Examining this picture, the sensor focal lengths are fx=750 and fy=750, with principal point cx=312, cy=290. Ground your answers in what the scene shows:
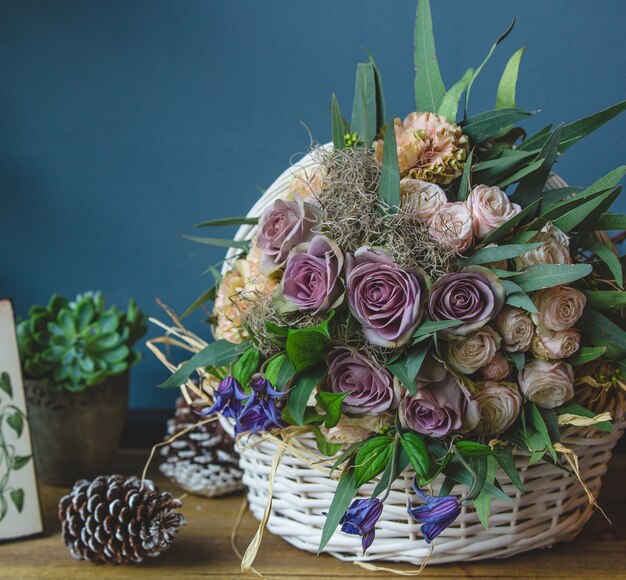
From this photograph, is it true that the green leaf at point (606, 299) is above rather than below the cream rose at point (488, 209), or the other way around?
below

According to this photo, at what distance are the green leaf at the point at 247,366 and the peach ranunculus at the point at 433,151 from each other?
25 centimetres

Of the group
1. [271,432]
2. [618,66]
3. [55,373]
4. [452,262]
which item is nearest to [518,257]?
[452,262]

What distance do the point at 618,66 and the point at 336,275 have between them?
723 millimetres

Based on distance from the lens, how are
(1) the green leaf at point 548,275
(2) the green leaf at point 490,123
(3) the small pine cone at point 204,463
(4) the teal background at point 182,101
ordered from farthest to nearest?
(4) the teal background at point 182,101, (3) the small pine cone at point 204,463, (2) the green leaf at point 490,123, (1) the green leaf at point 548,275

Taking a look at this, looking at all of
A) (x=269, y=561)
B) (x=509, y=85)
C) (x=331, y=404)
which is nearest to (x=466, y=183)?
(x=509, y=85)

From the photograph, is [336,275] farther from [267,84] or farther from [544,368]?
[267,84]

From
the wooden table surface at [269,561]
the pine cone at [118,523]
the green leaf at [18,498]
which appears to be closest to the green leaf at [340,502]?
the wooden table surface at [269,561]

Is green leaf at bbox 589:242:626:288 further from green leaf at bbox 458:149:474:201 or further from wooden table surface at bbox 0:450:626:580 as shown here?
wooden table surface at bbox 0:450:626:580

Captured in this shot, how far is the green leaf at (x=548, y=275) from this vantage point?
0.69m

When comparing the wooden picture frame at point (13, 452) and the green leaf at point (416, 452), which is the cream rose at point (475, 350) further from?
the wooden picture frame at point (13, 452)

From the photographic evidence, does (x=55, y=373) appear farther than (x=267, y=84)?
No

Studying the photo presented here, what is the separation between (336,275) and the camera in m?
0.73

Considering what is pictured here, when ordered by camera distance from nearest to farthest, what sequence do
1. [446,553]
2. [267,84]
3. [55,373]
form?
[446,553] → [55,373] → [267,84]

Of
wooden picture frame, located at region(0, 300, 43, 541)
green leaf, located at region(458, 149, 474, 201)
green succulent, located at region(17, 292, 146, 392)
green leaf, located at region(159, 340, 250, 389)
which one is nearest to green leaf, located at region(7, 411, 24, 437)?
wooden picture frame, located at region(0, 300, 43, 541)
